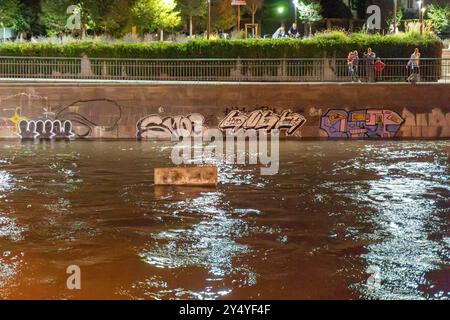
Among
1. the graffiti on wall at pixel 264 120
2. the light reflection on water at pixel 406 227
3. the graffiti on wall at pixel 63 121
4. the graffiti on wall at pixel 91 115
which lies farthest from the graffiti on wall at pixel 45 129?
the light reflection on water at pixel 406 227

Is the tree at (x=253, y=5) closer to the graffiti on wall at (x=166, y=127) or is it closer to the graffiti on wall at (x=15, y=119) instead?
the graffiti on wall at (x=166, y=127)

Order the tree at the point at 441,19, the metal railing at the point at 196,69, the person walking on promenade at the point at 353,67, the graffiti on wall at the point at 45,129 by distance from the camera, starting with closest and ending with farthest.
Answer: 1. the graffiti on wall at the point at 45,129
2. the person walking on promenade at the point at 353,67
3. the metal railing at the point at 196,69
4. the tree at the point at 441,19

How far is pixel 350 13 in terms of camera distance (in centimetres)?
7069

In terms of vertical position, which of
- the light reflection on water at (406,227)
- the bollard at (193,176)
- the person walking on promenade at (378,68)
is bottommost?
the light reflection on water at (406,227)

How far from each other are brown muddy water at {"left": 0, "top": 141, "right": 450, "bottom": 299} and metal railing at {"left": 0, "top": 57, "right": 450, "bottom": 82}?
8.89m

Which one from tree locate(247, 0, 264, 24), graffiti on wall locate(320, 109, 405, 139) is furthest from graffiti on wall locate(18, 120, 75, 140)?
tree locate(247, 0, 264, 24)

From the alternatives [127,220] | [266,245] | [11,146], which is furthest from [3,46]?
[266,245]

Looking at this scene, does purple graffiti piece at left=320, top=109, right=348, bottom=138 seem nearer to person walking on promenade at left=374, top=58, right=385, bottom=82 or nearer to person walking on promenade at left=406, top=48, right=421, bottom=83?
person walking on promenade at left=374, top=58, right=385, bottom=82

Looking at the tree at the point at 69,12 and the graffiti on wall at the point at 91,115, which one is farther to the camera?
the tree at the point at 69,12

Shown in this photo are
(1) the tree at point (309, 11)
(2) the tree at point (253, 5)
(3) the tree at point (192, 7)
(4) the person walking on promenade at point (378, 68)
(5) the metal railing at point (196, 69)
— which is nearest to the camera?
(4) the person walking on promenade at point (378, 68)

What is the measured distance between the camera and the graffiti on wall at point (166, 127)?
31.4 m

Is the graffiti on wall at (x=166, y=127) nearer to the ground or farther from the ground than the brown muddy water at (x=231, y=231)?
farther from the ground

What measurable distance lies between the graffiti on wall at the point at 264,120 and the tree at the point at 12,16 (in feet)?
70.8

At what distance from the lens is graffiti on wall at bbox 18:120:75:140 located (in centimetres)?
3120
